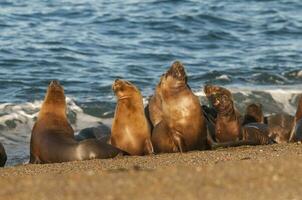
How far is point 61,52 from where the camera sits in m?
19.5

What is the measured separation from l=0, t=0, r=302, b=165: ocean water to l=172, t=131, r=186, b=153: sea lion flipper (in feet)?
6.49

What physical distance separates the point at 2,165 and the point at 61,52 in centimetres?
945

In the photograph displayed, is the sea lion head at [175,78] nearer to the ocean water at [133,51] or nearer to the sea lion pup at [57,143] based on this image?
the sea lion pup at [57,143]

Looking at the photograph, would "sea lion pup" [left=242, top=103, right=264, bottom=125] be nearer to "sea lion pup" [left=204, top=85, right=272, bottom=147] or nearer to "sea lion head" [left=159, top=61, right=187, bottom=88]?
"sea lion pup" [left=204, top=85, right=272, bottom=147]

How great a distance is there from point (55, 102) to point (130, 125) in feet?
3.32

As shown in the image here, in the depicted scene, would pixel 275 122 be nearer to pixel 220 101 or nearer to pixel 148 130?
pixel 220 101

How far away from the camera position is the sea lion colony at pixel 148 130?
9.95 meters

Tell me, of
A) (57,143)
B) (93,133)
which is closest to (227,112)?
(93,133)

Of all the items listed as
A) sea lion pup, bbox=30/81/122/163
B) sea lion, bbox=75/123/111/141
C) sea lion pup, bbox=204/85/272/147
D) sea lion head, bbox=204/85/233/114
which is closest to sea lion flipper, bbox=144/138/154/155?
sea lion pup, bbox=30/81/122/163

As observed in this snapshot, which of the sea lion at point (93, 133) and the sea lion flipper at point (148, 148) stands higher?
the sea lion flipper at point (148, 148)

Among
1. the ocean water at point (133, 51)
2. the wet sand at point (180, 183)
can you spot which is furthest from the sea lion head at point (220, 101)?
the wet sand at point (180, 183)

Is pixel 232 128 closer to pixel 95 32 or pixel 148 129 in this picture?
pixel 148 129

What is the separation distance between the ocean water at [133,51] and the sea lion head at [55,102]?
77 centimetres

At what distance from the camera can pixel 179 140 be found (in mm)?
10297
